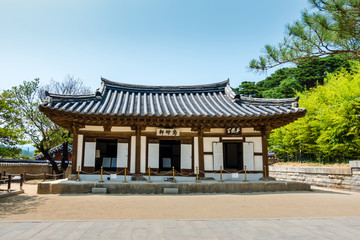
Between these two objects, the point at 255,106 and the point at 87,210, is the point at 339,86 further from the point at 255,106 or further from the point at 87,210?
the point at 87,210

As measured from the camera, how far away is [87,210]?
20.3ft

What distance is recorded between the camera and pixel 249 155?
11.8m

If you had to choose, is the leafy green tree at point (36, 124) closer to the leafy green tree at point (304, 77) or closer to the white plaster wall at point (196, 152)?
the white plaster wall at point (196, 152)

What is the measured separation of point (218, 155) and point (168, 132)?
2766 mm

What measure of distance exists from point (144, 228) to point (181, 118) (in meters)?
6.62

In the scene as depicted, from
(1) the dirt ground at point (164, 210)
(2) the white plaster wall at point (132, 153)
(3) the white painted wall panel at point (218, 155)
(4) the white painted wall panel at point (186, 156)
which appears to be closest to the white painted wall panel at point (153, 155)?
(2) the white plaster wall at point (132, 153)

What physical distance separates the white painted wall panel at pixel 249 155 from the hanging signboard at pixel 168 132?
11.7 ft

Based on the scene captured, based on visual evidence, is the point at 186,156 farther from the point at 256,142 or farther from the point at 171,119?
the point at 256,142

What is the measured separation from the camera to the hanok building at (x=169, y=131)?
10.6 m

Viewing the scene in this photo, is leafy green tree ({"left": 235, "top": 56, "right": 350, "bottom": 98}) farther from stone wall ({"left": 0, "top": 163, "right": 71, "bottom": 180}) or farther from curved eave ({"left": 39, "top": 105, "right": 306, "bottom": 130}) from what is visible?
stone wall ({"left": 0, "top": 163, "right": 71, "bottom": 180})

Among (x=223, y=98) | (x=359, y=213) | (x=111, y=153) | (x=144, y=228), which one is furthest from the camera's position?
(x=223, y=98)

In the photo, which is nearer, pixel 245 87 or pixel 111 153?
pixel 111 153

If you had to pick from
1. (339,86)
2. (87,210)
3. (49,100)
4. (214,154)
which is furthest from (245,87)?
(87,210)

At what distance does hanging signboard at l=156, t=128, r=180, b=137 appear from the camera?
11438mm
